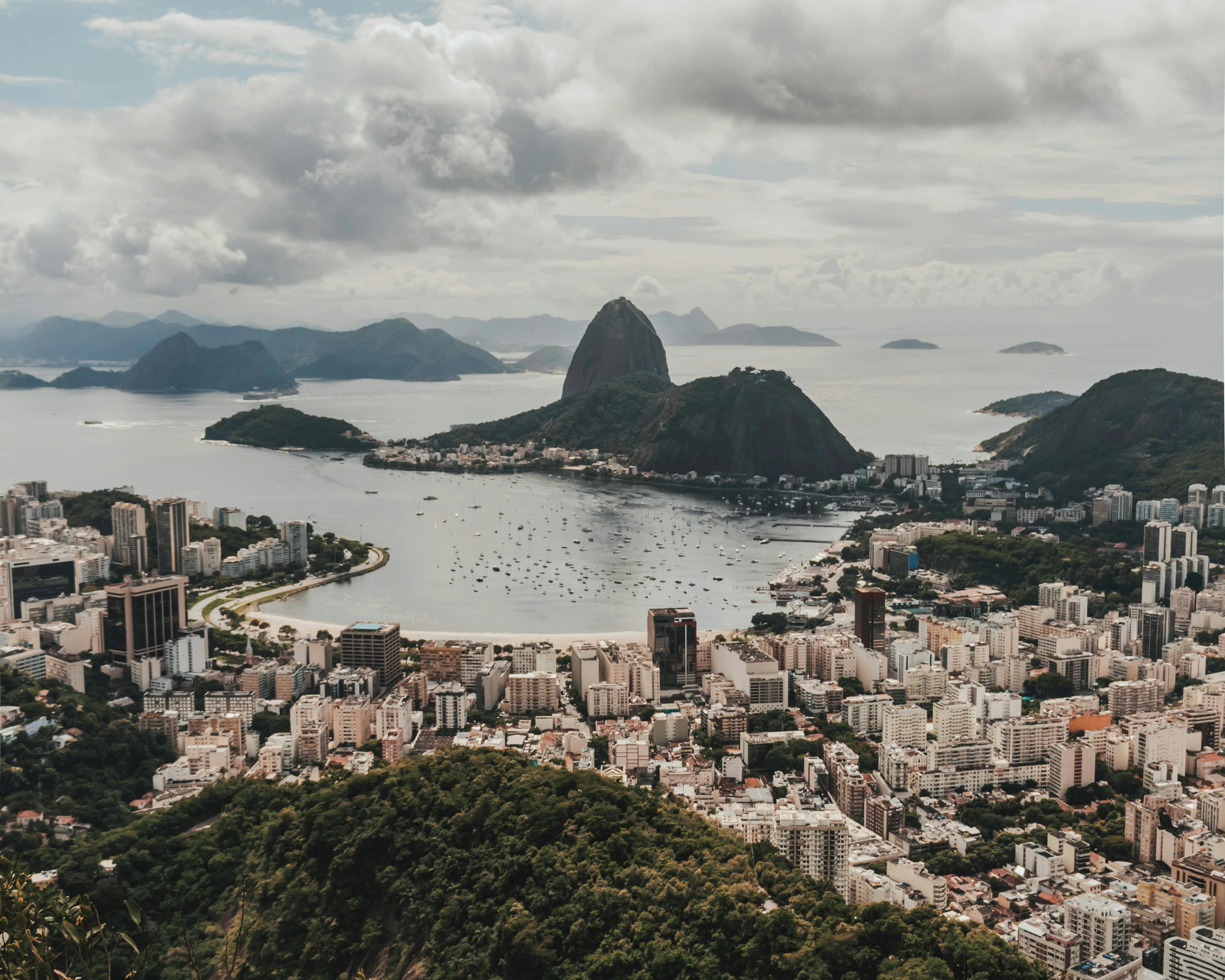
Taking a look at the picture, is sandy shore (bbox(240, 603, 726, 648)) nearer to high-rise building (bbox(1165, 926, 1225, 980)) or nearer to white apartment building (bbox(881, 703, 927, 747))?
white apartment building (bbox(881, 703, 927, 747))

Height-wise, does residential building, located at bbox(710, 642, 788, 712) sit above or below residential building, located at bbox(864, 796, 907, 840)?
above

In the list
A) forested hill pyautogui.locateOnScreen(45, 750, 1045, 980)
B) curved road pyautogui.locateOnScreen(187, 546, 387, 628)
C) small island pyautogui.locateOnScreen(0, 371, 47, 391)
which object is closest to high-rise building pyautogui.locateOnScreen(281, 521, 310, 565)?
curved road pyautogui.locateOnScreen(187, 546, 387, 628)

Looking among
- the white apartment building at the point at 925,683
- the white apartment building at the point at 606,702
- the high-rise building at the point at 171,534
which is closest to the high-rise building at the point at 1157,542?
the white apartment building at the point at 925,683

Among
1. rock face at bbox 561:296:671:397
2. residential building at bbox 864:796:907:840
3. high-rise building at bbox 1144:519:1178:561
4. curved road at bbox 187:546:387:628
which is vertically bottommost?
residential building at bbox 864:796:907:840

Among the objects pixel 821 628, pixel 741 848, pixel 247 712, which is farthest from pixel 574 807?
pixel 821 628

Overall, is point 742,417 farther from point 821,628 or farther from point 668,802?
point 668,802

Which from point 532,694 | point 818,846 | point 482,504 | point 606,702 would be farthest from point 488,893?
point 482,504

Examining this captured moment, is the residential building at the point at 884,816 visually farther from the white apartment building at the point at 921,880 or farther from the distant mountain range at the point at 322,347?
the distant mountain range at the point at 322,347

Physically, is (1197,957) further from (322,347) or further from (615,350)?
(322,347)
